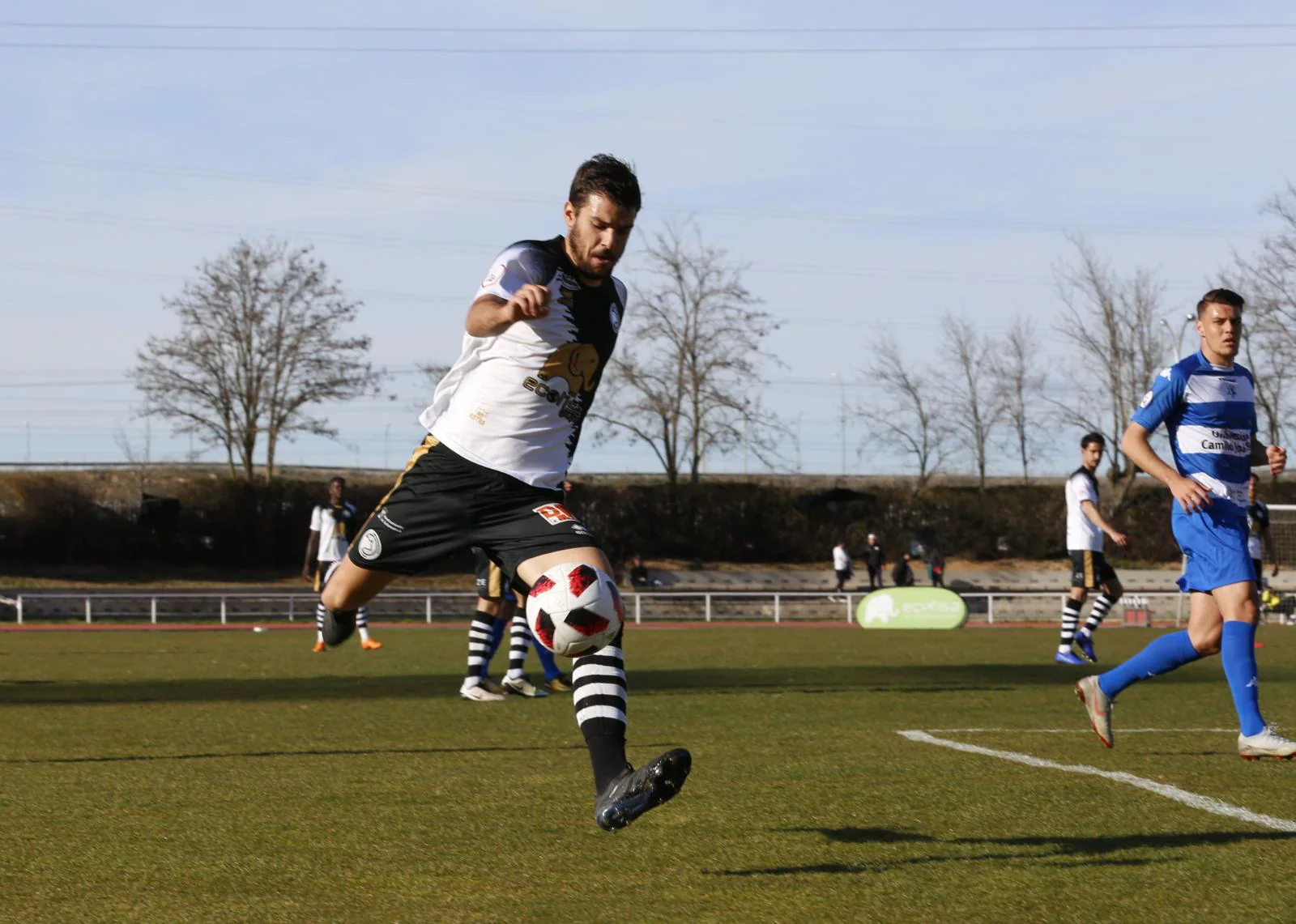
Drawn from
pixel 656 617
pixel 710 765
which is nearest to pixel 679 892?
pixel 710 765

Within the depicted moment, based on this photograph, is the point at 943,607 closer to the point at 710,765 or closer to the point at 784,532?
the point at 710,765

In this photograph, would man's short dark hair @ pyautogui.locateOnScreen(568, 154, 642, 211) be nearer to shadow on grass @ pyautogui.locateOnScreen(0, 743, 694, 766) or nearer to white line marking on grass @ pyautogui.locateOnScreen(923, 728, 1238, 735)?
shadow on grass @ pyautogui.locateOnScreen(0, 743, 694, 766)

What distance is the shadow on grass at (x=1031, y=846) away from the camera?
481 centimetres

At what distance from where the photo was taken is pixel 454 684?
13.5 m

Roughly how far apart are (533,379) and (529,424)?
159 mm

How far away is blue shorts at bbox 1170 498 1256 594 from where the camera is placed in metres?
7.49

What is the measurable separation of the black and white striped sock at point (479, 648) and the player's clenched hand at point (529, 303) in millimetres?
7053

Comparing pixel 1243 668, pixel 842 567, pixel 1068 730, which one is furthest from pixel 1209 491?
pixel 842 567

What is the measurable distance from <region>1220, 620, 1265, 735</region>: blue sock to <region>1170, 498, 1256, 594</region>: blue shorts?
223 millimetres

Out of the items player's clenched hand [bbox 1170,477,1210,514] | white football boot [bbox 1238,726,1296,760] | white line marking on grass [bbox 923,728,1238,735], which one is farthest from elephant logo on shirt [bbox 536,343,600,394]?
white line marking on grass [bbox 923,728,1238,735]

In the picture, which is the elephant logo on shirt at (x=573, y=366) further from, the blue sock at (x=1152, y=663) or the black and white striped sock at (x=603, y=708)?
the blue sock at (x=1152, y=663)

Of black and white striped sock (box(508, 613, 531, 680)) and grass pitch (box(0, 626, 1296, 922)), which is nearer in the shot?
grass pitch (box(0, 626, 1296, 922))

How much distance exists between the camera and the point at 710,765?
24.4 feet

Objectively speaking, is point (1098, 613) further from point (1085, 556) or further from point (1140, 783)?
point (1140, 783)
